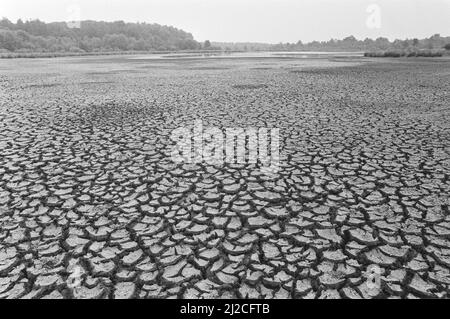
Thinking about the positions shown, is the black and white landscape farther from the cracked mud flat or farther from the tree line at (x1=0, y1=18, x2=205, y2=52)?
the tree line at (x1=0, y1=18, x2=205, y2=52)

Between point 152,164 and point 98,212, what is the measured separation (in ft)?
6.56

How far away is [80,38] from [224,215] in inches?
6586

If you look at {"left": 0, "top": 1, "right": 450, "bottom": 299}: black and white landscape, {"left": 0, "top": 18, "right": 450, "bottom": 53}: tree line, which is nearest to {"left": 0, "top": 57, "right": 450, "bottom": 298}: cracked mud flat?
{"left": 0, "top": 1, "right": 450, "bottom": 299}: black and white landscape

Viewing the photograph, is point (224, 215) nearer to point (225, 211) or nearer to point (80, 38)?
point (225, 211)

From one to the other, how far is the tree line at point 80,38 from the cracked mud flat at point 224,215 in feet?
364

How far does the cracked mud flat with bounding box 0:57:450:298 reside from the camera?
3211mm

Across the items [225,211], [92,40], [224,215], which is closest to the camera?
[224,215]

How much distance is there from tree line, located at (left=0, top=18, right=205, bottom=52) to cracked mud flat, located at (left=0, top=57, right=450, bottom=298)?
11082 centimetres

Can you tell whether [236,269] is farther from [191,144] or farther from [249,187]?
[191,144]

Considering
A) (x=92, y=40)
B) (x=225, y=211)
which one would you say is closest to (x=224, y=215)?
(x=225, y=211)

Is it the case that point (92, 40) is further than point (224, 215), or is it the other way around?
point (92, 40)

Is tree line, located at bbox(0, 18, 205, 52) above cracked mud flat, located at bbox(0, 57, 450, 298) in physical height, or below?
above

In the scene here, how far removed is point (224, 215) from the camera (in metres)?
4.51
